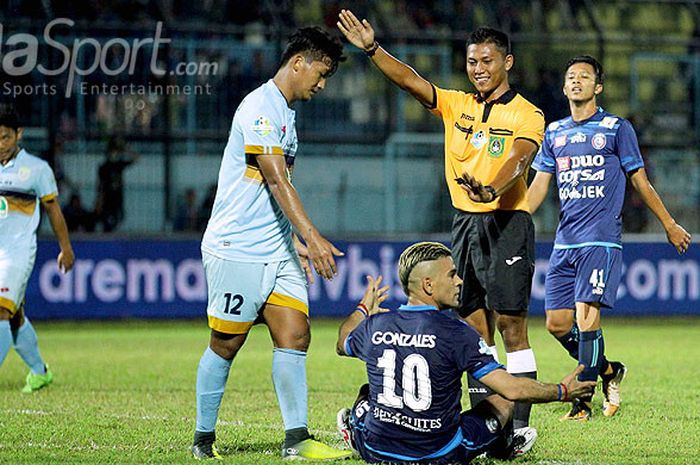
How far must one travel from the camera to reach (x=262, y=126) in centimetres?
667

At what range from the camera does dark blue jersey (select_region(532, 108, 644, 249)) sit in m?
8.78

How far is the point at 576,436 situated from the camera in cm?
782

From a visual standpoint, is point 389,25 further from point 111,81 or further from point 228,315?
point 228,315

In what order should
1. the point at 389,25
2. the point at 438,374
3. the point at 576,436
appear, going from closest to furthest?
1. the point at 438,374
2. the point at 576,436
3. the point at 389,25

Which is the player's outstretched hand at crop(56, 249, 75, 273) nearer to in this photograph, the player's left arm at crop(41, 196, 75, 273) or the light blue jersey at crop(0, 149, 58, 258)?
the player's left arm at crop(41, 196, 75, 273)

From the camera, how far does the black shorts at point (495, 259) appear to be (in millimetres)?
7656

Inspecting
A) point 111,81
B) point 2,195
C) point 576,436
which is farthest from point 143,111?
point 576,436

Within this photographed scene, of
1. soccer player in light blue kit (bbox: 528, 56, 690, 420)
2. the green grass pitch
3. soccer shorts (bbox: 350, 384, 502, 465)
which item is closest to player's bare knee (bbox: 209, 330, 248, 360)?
the green grass pitch

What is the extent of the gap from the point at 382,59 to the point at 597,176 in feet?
6.66

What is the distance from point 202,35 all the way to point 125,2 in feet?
4.70

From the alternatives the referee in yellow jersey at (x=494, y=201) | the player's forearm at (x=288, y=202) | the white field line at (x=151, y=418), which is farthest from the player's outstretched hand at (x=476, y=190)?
the white field line at (x=151, y=418)

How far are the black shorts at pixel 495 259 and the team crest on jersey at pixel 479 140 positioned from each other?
425mm

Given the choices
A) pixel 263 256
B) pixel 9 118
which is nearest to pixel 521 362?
pixel 263 256

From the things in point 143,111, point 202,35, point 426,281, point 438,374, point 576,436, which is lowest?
point 576,436
